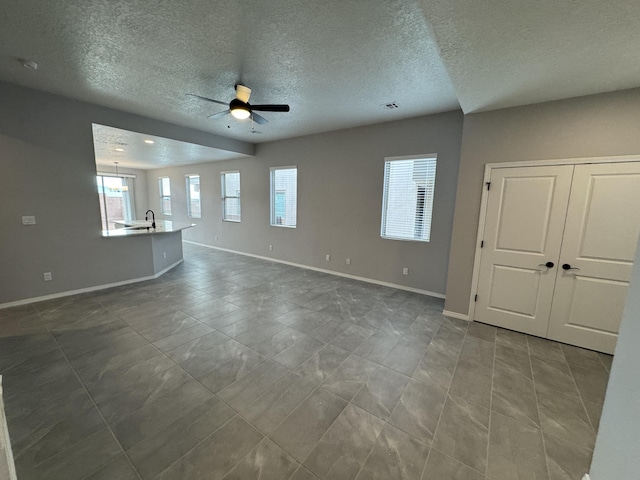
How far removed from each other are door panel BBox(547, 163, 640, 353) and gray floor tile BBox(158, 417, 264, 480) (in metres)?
3.44

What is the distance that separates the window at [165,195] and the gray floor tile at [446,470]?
10060mm

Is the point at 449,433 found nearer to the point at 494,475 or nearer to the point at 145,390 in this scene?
the point at 494,475

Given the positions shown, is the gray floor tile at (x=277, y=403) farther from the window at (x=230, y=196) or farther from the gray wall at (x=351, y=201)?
the window at (x=230, y=196)

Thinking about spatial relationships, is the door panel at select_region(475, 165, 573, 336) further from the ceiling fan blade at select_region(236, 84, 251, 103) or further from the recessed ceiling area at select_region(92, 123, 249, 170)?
the recessed ceiling area at select_region(92, 123, 249, 170)

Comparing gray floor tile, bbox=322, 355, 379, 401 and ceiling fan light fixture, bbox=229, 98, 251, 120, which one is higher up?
ceiling fan light fixture, bbox=229, 98, 251, 120

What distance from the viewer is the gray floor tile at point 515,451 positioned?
4.64 feet

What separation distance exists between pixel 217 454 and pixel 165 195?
31.6 feet

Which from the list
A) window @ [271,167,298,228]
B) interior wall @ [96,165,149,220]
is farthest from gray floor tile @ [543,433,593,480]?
interior wall @ [96,165,149,220]

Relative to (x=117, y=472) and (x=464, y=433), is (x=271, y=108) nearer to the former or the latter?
(x=117, y=472)

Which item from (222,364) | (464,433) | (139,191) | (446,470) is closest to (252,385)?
(222,364)

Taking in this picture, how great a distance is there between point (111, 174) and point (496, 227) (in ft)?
→ 38.0

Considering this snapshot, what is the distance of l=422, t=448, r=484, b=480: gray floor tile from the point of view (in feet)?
4.51

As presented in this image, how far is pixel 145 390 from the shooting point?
1942 millimetres

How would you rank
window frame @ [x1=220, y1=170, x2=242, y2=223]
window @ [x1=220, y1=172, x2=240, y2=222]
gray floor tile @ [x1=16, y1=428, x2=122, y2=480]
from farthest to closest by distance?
window @ [x1=220, y1=172, x2=240, y2=222] → window frame @ [x1=220, y1=170, x2=242, y2=223] → gray floor tile @ [x1=16, y1=428, x2=122, y2=480]
